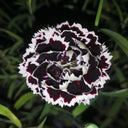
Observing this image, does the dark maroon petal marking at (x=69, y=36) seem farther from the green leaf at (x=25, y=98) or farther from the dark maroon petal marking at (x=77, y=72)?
the green leaf at (x=25, y=98)

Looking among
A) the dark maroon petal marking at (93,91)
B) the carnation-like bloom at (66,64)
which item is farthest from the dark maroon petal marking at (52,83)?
the dark maroon petal marking at (93,91)

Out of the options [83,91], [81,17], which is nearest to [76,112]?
[83,91]

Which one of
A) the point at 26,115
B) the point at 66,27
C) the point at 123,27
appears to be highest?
the point at 123,27

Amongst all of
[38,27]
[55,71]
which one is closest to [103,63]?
[55,71]

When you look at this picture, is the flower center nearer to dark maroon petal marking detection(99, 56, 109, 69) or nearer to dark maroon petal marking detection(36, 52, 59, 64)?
dark maroon petal marking detection(36, 52, 59, 64)

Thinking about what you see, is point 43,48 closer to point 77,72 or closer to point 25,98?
→ point 77,72

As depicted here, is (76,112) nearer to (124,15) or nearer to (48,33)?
(48,33)
